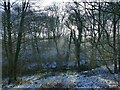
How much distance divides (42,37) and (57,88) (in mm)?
4769

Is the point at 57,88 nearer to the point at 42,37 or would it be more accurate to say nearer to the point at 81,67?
the point at 81,67

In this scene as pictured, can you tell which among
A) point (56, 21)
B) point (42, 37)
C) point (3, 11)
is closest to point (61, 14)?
point (56, 21)

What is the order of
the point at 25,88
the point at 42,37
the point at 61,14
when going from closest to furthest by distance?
the point at 25,88
the point at 61,14
the point at 42,37

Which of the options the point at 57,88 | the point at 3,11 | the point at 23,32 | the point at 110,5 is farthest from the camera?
the point at 23,32

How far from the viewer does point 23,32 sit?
6629mm

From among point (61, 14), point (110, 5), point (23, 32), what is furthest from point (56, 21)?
point (110, 5)

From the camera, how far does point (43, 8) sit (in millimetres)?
6820

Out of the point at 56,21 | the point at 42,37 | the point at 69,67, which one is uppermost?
the point at 56,21

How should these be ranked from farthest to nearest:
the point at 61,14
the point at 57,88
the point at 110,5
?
the point at 61,14 < the point at 57,88 < the point at 110,5

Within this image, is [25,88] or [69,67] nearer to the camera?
[25,88]

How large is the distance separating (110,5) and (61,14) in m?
7.24

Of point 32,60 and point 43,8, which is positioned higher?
point 43,8

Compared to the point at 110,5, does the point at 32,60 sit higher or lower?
lower

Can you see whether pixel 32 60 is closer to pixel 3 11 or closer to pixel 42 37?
pixel 42 37
